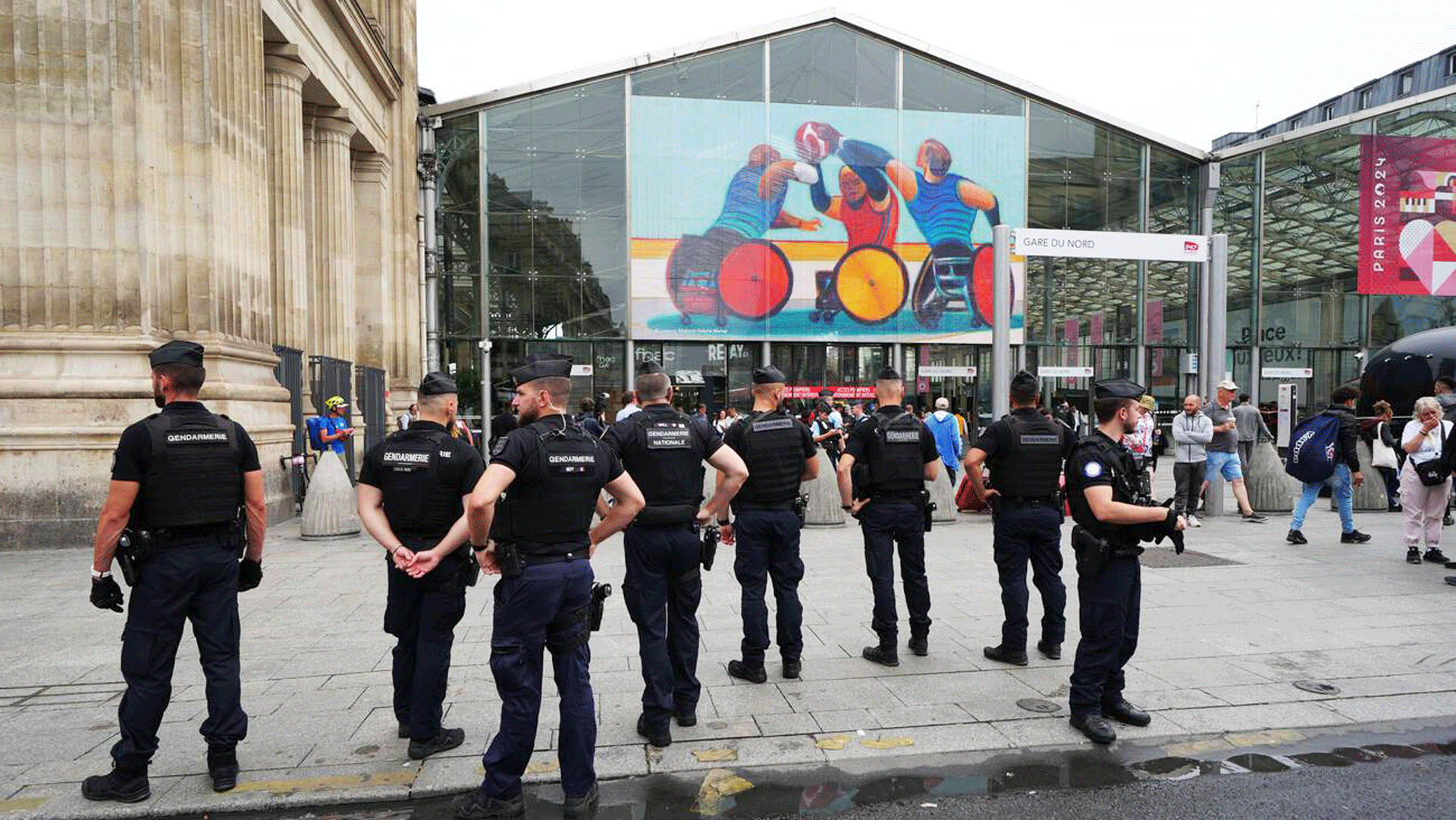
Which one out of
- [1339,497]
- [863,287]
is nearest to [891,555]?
[1339,497]

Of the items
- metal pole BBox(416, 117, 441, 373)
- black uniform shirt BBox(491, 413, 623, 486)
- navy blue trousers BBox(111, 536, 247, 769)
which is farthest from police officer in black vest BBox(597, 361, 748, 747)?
metal pole BBox(416, 117, 441, 373)

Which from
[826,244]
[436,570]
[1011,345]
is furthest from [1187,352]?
[436,570]

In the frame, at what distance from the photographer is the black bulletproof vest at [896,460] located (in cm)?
547

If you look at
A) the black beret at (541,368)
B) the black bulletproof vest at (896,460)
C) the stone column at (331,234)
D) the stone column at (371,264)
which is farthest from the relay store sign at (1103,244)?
the stone column at (371,264)

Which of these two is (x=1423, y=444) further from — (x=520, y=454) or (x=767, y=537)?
(x=520, y=454)

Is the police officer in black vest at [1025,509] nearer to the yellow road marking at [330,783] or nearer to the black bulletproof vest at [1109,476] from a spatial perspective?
the black bulletproof vest at [1109,476]

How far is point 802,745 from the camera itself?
421cm

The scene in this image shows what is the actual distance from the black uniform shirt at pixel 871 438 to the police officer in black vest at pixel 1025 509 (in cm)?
31

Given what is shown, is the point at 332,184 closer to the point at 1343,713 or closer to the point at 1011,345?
the point at 1343,713

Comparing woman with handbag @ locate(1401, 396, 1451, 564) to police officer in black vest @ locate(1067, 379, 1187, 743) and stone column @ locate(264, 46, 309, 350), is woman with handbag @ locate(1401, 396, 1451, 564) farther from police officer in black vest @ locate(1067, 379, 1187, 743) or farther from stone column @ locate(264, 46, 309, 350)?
stone column @ locate(264, 46, 309, 350)

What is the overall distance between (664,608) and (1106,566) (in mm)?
2278

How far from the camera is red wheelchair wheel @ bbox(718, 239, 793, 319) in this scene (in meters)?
25.2

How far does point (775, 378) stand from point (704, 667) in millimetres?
1922

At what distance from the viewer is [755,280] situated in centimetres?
2530
